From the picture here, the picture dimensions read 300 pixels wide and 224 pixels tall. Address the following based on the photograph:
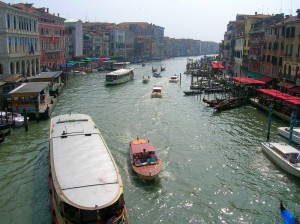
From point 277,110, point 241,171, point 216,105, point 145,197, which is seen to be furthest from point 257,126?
point 145,197

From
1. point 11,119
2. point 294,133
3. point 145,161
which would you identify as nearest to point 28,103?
point 11,119

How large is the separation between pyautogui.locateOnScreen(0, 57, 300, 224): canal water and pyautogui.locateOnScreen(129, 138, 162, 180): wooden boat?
57cm

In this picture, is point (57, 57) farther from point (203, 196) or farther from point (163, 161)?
point (203, 196)

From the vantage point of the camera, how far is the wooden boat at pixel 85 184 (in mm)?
12102

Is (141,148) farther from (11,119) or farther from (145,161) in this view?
(11,119)

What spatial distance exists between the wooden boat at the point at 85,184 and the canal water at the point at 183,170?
2891 mm

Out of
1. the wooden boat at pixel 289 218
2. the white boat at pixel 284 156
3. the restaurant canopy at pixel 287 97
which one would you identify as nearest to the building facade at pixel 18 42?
the restaurant canopy at pixel 287 97

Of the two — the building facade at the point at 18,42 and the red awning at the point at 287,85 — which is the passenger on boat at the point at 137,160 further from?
the building facade at the point at 18,42

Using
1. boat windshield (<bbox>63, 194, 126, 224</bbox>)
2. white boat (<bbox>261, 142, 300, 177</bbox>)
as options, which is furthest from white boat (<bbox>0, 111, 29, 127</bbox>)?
white boat (<bbox>261, 142, 300, 177</bbox>)

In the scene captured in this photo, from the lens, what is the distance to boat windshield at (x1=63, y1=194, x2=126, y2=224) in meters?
12.1

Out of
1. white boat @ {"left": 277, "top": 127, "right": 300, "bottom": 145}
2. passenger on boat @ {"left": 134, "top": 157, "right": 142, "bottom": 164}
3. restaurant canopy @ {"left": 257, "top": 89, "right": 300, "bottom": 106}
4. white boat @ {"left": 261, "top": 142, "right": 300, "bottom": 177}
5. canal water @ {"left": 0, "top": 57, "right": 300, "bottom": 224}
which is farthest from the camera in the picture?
restaurant canopy @ {"left": 257, "top": 89, "right": 300, "bottom": 106}

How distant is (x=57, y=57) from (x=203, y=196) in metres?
66.3

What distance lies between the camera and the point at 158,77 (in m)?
77.6

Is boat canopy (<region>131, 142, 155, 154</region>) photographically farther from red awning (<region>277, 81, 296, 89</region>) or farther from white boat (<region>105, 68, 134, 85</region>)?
white boat (<region>105, 68, 134, 85</region>)
